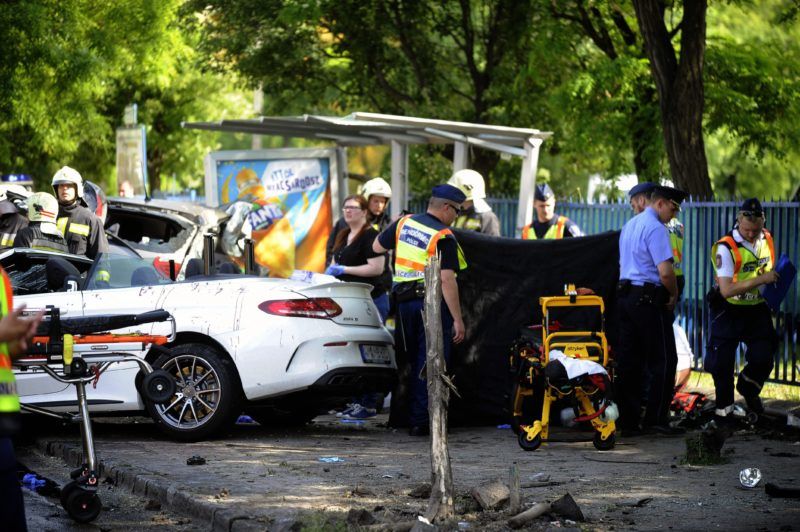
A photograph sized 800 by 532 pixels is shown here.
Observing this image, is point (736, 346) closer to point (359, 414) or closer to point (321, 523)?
point (359, 414)

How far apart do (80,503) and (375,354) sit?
355 centimetres

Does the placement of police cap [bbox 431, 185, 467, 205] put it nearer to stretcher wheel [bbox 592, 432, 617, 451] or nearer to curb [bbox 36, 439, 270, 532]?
stretcher wheel [bbox 592, 432, 617, 451]

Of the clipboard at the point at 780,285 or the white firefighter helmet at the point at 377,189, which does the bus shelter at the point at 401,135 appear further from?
the clipboard at the point at 780,285

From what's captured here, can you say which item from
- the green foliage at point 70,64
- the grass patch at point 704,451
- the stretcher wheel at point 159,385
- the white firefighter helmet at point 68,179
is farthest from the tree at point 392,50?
the stretcher wheel at point 159,385

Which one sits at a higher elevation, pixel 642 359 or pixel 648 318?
pixel 648 318

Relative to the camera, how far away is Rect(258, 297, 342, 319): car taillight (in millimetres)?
10219

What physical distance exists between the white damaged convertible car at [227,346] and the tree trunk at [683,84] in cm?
699

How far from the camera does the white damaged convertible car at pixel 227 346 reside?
1013 cm

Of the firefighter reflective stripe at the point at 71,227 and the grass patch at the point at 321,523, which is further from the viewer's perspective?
the firefighter reflective stripe at the point at 71,227

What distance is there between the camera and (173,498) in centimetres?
789

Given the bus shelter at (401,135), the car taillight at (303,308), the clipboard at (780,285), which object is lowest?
the car taillight at (303,308)

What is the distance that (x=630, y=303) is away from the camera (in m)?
10.5

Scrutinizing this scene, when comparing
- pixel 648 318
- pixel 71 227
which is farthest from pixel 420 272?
pixel 71 227

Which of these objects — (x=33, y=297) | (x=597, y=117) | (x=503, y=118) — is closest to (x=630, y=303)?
(x=33, y=297)
